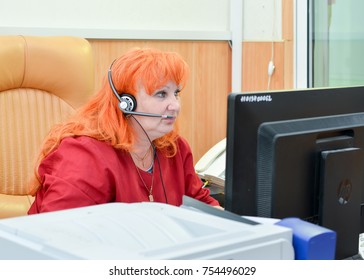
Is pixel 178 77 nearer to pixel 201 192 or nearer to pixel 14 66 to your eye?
pixel 201 192

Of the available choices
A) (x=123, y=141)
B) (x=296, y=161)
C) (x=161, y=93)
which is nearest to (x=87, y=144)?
(x=123, y=141)

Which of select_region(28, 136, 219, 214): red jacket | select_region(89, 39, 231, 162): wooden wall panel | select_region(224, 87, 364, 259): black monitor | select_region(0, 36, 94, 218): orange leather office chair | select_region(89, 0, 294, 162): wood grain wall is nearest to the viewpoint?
select_region(224, 87, 364, 259): black monitor

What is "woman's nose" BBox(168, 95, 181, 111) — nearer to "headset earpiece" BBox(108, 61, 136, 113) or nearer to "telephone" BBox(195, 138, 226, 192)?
"headset earpiece" BBox(108, 61, 136, 113)

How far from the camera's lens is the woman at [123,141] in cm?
155

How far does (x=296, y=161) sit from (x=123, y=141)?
611 millimetres

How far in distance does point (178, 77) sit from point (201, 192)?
37 centimetres

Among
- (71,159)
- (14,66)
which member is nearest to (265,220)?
(71,159)

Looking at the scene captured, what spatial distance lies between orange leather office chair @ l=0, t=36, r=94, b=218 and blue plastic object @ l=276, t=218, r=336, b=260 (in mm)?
1490

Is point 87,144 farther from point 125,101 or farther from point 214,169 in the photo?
point 214,169

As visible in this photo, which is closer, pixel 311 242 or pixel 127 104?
pixel 311 242

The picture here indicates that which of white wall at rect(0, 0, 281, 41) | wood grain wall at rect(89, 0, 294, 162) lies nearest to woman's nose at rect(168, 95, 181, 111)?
white wall at rect(0, 0, 281, 41)

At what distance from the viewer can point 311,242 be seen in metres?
0.91

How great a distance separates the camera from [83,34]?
8.80ft

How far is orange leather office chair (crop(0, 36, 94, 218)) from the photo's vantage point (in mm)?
2266
